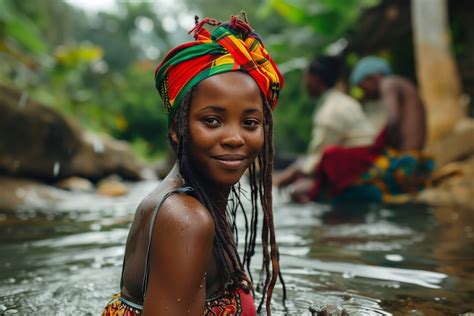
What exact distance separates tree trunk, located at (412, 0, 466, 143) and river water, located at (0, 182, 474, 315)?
269 centimetres

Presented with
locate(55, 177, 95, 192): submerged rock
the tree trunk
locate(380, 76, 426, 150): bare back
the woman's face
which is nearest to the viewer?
the woman's face

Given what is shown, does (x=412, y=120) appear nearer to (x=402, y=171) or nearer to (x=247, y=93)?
(x=402, y=171)

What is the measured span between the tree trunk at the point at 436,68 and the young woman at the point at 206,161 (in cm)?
678

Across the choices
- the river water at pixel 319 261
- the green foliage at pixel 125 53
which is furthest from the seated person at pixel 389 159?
the green foliage at pixel 125 53

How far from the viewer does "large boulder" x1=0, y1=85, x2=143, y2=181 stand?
296 inches

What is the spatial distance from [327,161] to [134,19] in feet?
85.9

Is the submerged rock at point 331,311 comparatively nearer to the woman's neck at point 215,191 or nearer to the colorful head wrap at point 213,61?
the woman's neck at point 215,191

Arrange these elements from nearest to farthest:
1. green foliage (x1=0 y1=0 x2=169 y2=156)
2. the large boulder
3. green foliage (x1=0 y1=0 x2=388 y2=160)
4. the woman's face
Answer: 1. the woman's face
2. the large boulder
3. green foliage (x1=0 y1=0 x2=169 y2=156)
4. green foliage (x1=0 y1=0 x2=388 y2=160)

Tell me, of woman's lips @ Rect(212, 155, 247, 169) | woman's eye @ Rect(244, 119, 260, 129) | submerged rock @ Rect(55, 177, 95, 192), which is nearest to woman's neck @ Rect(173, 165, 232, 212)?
woman's lips @ Rect(212, 155, 247, 169)

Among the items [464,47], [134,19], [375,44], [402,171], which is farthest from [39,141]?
[134,19]

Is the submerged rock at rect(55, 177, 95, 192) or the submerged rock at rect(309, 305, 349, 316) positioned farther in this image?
the submerged rock at rect(55, 177, 95, 192)

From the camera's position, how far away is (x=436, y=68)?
8250 millimetres

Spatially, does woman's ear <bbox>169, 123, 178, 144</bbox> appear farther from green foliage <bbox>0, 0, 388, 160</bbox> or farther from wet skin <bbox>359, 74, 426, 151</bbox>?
wet skin <bbox>359, 74, 426, 151</bbox>

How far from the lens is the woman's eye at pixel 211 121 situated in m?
1.77
